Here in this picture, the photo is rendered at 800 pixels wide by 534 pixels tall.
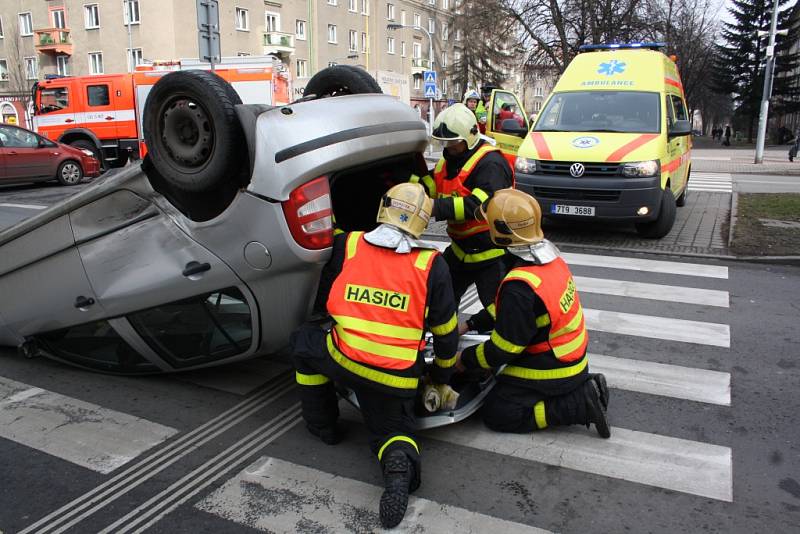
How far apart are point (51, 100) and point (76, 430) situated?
2037 cm

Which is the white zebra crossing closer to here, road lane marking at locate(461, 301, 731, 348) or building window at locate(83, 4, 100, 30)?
road lane marking at locate(461, 301, 731, 348)

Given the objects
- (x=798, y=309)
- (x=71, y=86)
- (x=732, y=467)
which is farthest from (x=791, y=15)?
(x=732, y=467)

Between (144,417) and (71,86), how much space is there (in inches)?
783

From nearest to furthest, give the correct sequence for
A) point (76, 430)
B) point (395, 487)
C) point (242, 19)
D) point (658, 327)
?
point (395, 487) → point (76, 430) → point (658, 327) → point (242, 19)

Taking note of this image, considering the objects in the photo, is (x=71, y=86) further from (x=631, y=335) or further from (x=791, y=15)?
(x=791, y=15)

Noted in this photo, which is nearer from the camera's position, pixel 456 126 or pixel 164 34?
pixel 456 126

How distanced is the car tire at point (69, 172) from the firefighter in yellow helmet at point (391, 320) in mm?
15551

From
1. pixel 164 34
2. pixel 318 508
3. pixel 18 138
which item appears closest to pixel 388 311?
pixel 318 508

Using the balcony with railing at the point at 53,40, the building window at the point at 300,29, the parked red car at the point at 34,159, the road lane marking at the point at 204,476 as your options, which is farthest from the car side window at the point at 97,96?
the building window at the point at 300,29

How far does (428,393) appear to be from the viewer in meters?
3.51

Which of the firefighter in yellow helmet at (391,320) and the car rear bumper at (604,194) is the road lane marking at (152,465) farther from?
the car rear bumper at (604,194)

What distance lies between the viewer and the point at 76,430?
12.1ft

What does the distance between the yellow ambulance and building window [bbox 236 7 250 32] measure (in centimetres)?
3597

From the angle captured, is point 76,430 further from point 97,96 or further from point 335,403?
point 97,96
